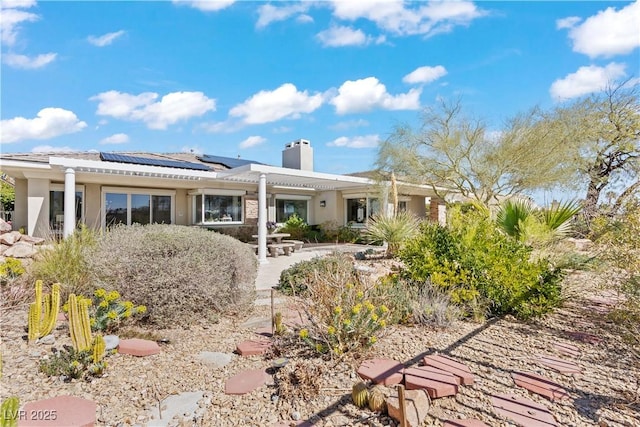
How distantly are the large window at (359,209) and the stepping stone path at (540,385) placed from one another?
50.0 ft

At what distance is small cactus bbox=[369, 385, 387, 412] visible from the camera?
2.70 m

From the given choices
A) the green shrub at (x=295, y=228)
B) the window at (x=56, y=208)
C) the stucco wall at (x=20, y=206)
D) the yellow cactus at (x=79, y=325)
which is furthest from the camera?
the green shrub at (x=295, y=228)

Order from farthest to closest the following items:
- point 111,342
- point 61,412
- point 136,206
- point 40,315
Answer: point 136,206
point 40,315
point 111,342
point 61,412

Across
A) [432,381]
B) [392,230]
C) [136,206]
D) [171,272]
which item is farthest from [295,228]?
[432,381]

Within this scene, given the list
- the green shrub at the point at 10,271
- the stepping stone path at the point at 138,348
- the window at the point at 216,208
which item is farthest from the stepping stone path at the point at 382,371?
the window at the point at 216,208

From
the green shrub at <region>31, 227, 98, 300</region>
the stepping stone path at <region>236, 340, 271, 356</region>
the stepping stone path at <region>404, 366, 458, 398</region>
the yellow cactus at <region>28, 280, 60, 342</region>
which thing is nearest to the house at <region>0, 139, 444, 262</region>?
the green shrub at <region>31, 227, 98, 300</region>

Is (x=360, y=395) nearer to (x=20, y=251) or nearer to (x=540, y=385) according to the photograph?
(x=540, y=385)

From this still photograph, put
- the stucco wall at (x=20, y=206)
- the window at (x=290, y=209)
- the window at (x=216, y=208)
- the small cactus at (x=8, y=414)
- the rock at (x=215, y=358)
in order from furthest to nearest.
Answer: the window at (x=290, y=209)
the window at (x=216, y=208)
the stucco wall at (x=20, y=206)
the rock at (x=215, y=358)
the small cactus at (x=8, y=414)

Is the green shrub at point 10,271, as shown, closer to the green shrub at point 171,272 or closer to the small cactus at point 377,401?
the green shrub at point 171,272

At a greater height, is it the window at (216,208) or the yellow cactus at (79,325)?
the window at (216,208)

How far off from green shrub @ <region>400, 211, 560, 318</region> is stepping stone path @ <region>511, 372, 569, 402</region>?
194 cm

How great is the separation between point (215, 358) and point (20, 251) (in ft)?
28.0

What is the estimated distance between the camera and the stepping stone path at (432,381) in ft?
A: 9.53

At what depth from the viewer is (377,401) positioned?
2.72 meters
